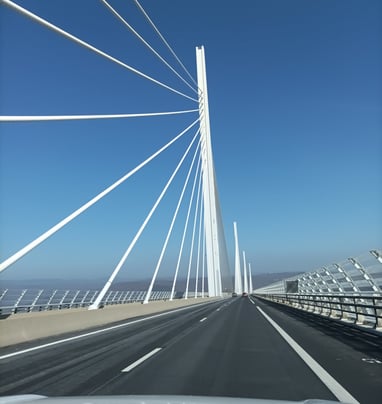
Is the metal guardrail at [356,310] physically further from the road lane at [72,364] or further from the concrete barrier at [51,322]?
the concrete barrier at [51,322]

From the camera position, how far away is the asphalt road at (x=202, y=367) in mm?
6945

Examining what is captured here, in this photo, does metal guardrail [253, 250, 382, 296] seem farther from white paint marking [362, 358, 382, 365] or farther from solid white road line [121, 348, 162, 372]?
solid white road line [121, 348, 162, 372]

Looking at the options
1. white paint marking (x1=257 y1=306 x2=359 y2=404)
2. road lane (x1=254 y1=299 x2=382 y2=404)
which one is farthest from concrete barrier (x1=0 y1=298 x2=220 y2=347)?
road lane (x1=254 y1=299 x2=382 y2=404)

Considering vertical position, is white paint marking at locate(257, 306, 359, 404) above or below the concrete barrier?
below

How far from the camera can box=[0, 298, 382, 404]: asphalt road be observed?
6.95 meters

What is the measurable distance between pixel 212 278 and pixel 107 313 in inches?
1616

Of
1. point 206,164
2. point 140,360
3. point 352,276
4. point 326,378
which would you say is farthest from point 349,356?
point 206,164

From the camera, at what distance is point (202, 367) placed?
8.94 m

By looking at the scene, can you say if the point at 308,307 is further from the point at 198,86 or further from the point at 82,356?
the point at 198,86

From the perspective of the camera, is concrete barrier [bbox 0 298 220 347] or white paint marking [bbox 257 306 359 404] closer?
white paint marking [bbox 257 306 359 404]

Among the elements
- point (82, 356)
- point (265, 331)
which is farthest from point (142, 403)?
point (265, 331)

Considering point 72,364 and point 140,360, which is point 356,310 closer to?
point 140,360

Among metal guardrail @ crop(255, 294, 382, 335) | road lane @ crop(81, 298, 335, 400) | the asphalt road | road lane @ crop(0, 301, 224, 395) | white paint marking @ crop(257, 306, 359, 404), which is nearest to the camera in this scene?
white paint marking @ crop(257, 306, 359, 404)

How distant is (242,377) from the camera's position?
26.1 feet
